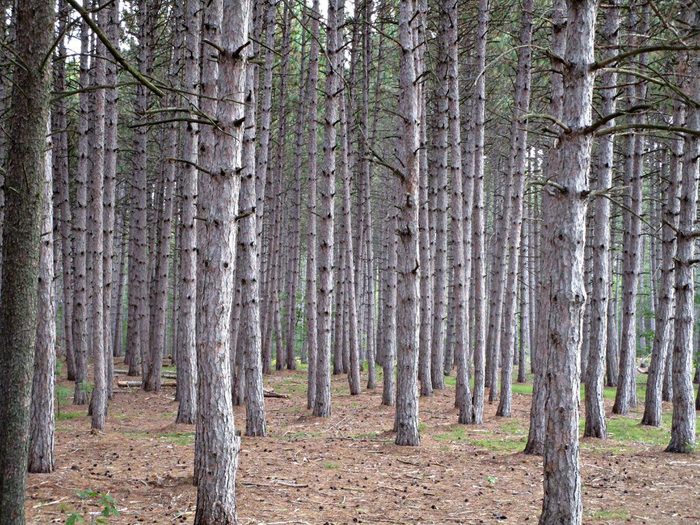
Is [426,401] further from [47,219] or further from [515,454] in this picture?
[47,219]

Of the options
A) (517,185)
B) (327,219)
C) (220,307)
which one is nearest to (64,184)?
(327,219)

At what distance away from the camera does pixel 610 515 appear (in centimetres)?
720

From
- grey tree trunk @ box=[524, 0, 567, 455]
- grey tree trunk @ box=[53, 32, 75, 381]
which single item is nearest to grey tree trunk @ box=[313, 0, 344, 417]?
grey tree trunk @ box=[524, 0, 567, 455]

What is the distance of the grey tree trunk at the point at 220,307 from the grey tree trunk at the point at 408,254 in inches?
171

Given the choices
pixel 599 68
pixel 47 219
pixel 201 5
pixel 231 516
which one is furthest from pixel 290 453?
pixel 201 5

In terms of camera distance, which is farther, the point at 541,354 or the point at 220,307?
the point at 541,354

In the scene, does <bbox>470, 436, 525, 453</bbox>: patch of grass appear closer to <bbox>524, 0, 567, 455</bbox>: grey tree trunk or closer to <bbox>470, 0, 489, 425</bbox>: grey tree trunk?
<bbox>524, 0, 567, 455</bbox>: grey tree trunk

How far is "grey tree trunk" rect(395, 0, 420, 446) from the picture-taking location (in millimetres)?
10008

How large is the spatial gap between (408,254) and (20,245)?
628 centimetres

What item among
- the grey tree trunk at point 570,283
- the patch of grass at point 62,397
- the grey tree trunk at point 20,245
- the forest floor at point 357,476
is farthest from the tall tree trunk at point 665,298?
the patch of grass at point 62,397

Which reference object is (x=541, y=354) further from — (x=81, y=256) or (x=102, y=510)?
(x=81, y=256)

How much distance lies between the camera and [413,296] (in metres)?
10.1

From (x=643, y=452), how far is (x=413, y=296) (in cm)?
467

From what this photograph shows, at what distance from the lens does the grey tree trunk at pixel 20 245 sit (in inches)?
182
